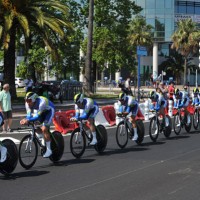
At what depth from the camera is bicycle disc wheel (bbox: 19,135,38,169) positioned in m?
9.77

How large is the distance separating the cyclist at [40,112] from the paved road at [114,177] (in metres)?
0.71

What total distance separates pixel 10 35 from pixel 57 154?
820 inches

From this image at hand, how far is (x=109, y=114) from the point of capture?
785 inches

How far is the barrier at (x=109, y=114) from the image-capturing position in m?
19.7

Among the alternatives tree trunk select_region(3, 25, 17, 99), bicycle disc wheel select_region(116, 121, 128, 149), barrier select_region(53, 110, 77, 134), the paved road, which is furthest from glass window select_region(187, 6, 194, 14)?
the paved road

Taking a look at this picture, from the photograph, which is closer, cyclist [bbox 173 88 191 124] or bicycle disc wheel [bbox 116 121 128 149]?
bicycle disc wheel [bbox 116 121 128 149]

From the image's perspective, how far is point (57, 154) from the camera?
34.6ft

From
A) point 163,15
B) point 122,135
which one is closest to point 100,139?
point 122,135

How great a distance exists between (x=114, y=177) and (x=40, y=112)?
2085 mm

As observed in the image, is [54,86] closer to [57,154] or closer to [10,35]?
[10,35]

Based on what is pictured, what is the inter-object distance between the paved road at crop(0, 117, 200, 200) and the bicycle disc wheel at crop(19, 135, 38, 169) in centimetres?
17

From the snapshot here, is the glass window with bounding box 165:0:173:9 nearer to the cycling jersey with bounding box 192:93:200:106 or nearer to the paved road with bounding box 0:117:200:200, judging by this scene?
the cycling jersey with bounding box 192:93:200:106

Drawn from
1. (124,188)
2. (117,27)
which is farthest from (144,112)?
(117,27)

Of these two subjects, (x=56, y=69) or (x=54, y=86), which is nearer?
(x=54, y=86)
